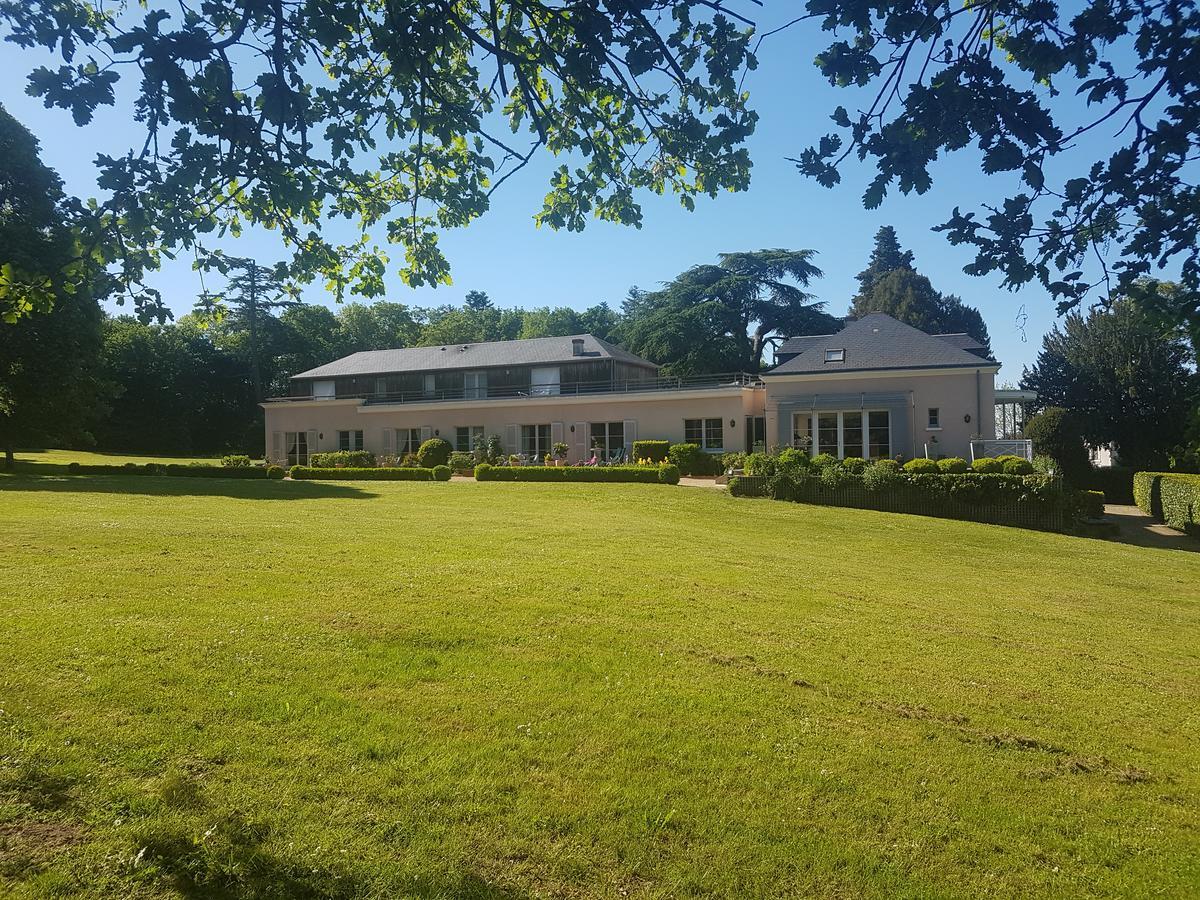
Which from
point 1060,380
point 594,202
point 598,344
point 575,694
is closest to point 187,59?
point 594,202

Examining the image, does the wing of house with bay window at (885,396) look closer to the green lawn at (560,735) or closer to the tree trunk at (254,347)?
the green lawn at (560,735)

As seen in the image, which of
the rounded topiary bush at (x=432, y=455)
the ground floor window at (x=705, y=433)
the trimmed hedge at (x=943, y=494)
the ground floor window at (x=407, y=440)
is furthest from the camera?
the ground floor window at (x=407, y=440)

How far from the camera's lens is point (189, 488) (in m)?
19.9

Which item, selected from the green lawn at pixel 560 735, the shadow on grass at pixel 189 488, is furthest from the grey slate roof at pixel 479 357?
the green lawn at pixel 560 735

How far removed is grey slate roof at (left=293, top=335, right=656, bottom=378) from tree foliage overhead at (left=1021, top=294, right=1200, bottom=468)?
1979cm

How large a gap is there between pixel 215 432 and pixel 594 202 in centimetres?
5224

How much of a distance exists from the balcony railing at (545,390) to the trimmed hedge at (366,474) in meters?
9.15

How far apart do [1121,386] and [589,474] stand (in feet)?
82.4

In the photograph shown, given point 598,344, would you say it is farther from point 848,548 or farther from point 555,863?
point 555,863

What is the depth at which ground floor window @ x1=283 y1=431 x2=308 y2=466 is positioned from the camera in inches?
1537

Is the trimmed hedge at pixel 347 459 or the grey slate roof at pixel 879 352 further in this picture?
the trimmed hedge at pixel 347 459

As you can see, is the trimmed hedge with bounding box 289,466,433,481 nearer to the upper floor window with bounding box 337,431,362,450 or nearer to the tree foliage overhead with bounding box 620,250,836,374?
the upper floor window with bounding box 337,431,362,450

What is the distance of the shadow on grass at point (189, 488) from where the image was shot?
18.2 meters

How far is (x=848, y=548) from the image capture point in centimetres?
1320
